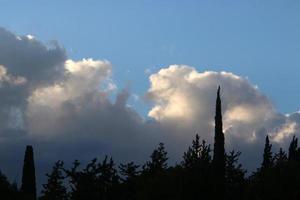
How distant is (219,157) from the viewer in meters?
60.7

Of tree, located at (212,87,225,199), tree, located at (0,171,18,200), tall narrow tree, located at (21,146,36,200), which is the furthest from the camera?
tall narrow tree, located at (21,146,36,200)

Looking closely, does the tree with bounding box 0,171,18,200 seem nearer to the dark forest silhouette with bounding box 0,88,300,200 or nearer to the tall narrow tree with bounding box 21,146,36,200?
the dark forest silhouette with bounding box 0,88,300,200

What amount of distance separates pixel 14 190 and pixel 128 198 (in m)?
18.4

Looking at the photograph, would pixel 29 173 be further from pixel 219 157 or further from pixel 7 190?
pixel 7 190

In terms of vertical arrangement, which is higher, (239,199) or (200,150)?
(200,150)

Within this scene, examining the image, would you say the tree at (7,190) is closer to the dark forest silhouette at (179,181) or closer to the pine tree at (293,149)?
the dark forest silhouette at (179,181)

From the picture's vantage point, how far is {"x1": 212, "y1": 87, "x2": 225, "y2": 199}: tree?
5547 centimetres

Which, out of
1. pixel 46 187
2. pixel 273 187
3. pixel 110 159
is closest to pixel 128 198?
pixel 110 159

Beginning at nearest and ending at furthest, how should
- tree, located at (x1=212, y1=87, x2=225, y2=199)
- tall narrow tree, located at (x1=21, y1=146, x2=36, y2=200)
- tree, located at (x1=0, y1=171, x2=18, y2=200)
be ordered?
tree, located at (x1=0, y1=171, x2=18, y2=200), tree, located at (x1=212, y1=87, x2=225, y2=199), tall narrow tree, located at (x1=21, y1=146, x2=36, y2=200)

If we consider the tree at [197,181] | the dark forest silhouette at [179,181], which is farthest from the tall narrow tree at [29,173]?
the tree at [197,181]

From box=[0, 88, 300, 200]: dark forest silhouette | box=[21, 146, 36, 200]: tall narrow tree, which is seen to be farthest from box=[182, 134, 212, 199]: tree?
box=[21, 146, 36, 200]: tall narrow tree

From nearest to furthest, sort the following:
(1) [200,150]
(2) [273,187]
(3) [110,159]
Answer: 1. (2) [273,187]
2. (3) [110,159]
3. (1) [200,150]

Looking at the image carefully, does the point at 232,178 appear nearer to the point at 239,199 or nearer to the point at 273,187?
the point at 239,199

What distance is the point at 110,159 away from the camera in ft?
204
